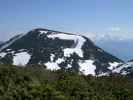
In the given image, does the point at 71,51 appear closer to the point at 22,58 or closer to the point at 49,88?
the point at 22,58

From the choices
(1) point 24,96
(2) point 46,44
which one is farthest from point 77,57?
(1) point 24,96

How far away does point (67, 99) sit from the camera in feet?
99.5

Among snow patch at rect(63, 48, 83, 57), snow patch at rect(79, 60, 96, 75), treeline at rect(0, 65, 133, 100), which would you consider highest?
treeline at rect(0, 65, 133, 100)

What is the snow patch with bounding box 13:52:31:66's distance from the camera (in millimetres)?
153062

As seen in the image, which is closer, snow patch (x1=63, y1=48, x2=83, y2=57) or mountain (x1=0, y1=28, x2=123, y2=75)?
mountain (x1=0, y1=28, x2=123, y2=75)

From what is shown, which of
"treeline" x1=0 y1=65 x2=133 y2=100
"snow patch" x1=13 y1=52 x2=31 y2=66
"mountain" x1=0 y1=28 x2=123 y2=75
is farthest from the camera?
"snow patch" x1=13 y1=52 x2=31 y2=66

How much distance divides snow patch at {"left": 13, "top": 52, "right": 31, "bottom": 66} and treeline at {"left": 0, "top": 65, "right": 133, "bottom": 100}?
112 m

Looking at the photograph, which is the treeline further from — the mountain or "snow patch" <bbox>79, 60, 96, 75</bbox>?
"snow patch" <bbox>79, 60, 96, 75</bbox>

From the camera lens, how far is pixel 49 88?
31.0 meters

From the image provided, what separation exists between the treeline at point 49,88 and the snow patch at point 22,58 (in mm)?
112206

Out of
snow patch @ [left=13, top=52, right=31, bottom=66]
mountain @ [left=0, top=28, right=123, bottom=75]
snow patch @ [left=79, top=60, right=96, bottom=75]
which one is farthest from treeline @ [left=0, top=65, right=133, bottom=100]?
snow patch @ [left=13, top=52, right=31, bottom=66]

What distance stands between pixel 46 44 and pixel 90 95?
536ft

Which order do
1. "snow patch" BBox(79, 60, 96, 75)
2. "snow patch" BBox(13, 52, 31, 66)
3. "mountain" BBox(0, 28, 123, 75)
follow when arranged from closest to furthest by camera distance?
1. "mountain" BBox(0, 28, 123, 75)
2. "snow patch" BBox(13, 52, 31, 66)
3. "snow patch" BBox(79, 60, 96, 75)

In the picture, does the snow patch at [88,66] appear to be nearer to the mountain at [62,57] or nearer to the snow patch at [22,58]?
the mountain at [62,57]
